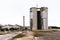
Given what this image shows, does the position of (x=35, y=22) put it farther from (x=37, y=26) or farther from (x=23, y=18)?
(x=23, y=18)

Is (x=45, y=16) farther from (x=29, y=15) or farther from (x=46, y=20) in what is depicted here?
(x=29, y=15)

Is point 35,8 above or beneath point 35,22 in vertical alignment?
above

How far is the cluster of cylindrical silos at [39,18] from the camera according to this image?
2200 inches

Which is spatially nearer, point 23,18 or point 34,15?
point 34,15

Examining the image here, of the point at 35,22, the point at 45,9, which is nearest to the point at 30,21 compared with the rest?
the point at 35,22

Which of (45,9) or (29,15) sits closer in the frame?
(45,9)

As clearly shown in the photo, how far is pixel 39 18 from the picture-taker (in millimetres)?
57875

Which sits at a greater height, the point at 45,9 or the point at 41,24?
the point at 45,9

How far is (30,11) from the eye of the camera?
6069 centimetres

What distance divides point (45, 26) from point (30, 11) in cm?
711

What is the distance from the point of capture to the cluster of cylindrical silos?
2200 inches

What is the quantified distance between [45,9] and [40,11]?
1574 mm

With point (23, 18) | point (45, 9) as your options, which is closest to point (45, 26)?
point (45, 9)

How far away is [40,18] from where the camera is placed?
5756 centimetres
